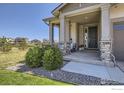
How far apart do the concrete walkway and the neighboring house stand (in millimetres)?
686

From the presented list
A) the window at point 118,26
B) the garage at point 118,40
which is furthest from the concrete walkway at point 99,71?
the window at point 118,26

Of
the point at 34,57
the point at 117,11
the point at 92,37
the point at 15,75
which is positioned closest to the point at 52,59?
the point at 34,57

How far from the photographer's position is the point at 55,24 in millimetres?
12922

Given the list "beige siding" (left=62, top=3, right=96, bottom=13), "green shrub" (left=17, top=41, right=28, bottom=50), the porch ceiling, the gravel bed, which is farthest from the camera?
the porch ceiling

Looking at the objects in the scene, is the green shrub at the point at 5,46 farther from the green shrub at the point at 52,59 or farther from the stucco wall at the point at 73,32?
the stucco wall at the point at 73,32

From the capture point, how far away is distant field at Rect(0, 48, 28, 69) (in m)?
8.94

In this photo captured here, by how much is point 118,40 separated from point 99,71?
2.72m

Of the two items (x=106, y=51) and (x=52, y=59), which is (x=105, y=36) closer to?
(x=106, y=51)

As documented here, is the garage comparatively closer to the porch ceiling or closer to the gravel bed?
the porch ceiling

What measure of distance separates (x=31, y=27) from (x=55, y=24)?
5761 mm

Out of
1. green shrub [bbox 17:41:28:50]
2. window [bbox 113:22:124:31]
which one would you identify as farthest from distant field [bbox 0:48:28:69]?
window [bbox 113:22:124:31]

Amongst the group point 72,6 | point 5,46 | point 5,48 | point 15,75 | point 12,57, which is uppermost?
point 72,6

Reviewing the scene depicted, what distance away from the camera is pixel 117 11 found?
325 inches
